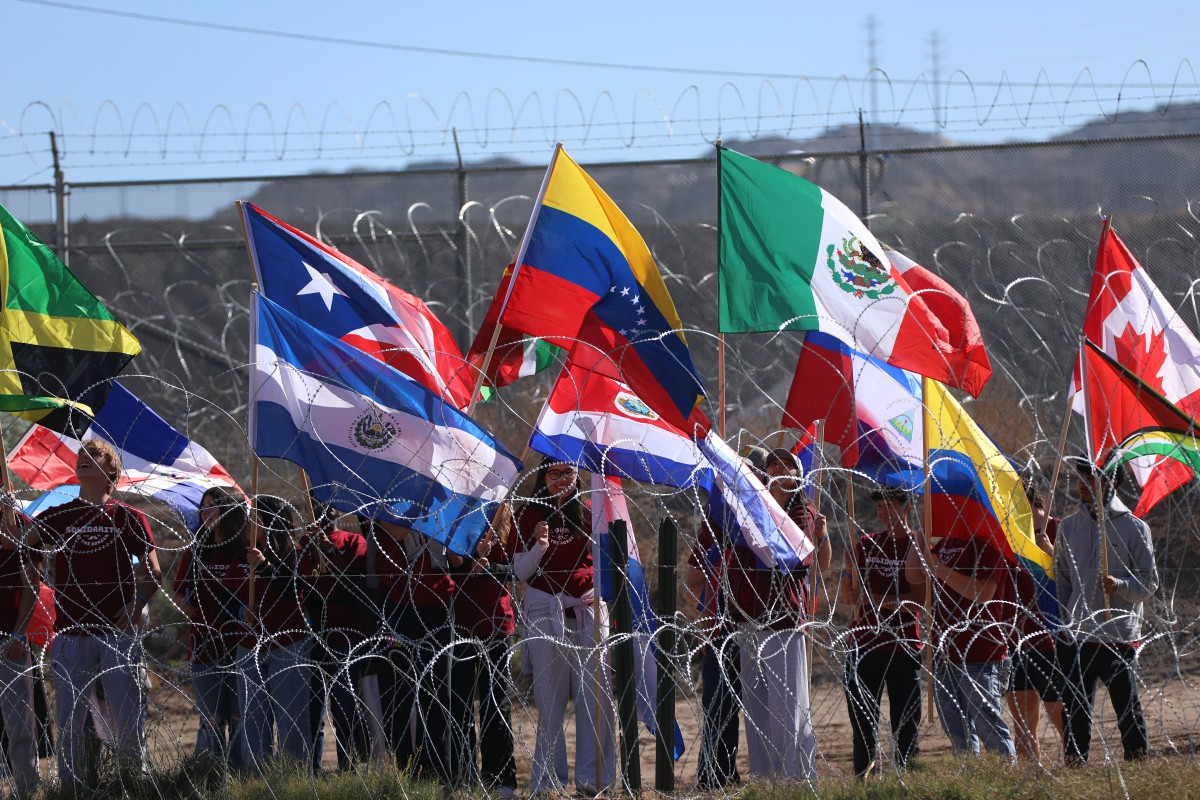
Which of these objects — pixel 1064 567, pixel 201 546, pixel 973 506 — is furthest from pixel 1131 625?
pixel 201 546

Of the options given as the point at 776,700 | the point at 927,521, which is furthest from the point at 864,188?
the point at 776,700

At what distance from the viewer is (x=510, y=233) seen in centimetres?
1131

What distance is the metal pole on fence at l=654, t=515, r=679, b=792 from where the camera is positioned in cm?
515

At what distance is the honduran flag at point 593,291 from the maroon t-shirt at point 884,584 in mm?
1047

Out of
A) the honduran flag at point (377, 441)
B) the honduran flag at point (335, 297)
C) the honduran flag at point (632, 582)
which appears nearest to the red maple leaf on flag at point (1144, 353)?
the honduran flag at point (632, 582)

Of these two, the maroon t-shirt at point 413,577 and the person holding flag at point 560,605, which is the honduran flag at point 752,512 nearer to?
the person holding flag at point 560,605

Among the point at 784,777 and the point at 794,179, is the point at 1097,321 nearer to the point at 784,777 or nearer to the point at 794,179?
the point at 794,179

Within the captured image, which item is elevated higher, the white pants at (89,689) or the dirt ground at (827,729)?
the white pants at (89,689)

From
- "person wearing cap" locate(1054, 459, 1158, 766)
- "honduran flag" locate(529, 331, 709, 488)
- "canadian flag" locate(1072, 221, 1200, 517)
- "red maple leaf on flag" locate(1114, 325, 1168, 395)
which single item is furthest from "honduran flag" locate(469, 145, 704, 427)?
"red maple leaf on flag" locate(1114, 325, 1168, 395)

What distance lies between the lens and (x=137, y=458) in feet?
21.5

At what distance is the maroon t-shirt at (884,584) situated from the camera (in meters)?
6.05

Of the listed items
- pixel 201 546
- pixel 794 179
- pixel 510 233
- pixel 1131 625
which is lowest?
pixel 1131 625

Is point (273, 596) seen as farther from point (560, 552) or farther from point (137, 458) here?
point (560, 552)

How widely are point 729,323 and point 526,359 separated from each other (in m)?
1.23
